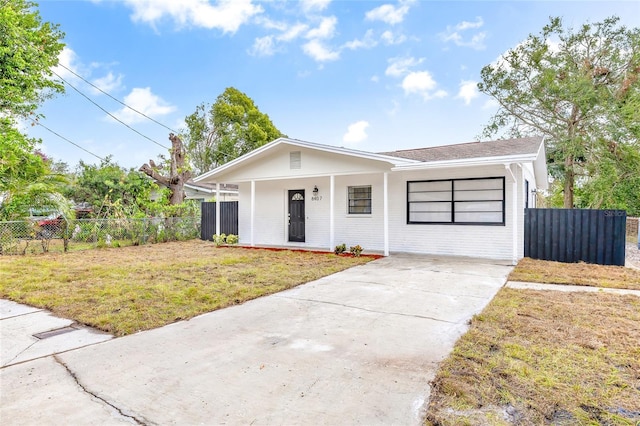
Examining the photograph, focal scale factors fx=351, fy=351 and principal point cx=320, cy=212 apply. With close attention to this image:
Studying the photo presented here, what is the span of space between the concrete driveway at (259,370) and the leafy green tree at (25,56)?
13.6 metres

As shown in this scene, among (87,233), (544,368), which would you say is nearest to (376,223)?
(544,368)

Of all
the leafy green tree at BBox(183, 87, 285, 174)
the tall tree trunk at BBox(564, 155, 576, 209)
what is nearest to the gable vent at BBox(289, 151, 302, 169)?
the tall tree trunk at BBox(564, 155, 576, 209)

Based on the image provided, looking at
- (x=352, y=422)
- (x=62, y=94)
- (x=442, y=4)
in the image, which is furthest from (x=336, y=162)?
(x=62, y=94)

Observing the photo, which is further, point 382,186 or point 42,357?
point 382,186

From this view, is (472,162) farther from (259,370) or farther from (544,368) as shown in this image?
(259,370)

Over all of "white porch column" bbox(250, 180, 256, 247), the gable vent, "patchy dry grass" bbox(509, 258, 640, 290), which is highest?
the gable vent

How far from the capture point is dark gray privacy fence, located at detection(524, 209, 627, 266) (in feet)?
26.5

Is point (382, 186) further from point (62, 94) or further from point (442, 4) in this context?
point (62, 94)

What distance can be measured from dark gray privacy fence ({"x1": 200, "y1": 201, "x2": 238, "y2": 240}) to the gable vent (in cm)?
377

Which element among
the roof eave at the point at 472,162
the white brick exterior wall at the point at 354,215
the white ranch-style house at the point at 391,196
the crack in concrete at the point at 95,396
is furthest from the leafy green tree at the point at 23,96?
the roof eave at the point at 472,162

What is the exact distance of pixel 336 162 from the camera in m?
10.3

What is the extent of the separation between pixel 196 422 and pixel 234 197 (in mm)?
19807

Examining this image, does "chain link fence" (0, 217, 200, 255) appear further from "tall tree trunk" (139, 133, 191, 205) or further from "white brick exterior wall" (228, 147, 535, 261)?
"white brick exterior wall" (228, 147, 535, 261)

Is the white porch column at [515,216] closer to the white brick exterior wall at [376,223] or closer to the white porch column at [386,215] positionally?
the white brick exterior wall at [376,223]
